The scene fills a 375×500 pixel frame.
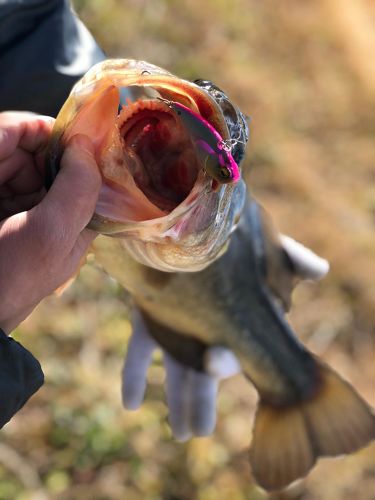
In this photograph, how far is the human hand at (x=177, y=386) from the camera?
232 cm

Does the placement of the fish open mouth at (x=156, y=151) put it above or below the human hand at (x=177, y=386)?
above

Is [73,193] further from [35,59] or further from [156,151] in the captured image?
[35,59]

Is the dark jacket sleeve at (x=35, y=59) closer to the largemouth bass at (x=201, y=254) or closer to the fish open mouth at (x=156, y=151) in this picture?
the largemouth bass at (x=201, y=254)

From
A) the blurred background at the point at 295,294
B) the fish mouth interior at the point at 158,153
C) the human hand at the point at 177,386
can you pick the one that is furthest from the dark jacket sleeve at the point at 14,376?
the blurred background at the point at 295,294

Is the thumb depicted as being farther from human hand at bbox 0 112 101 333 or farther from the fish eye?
the fish eye

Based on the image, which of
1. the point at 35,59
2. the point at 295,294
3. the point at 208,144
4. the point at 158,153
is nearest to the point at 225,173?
the point at 208,144

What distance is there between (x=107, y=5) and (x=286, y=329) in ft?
12.2

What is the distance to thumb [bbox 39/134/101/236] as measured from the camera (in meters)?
1.12

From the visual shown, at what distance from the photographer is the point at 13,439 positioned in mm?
2986

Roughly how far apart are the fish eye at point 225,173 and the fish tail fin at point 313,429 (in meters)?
1.22

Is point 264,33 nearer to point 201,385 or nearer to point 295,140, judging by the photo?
point 295,140

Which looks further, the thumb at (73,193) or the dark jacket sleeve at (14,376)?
the dark jacket sleeve at (14,376)

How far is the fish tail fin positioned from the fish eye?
1220 mm

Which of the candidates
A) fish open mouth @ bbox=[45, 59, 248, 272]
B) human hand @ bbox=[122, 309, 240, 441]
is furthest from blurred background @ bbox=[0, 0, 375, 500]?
fish open mouth @ bbox=[45, 59, 248, 272]
